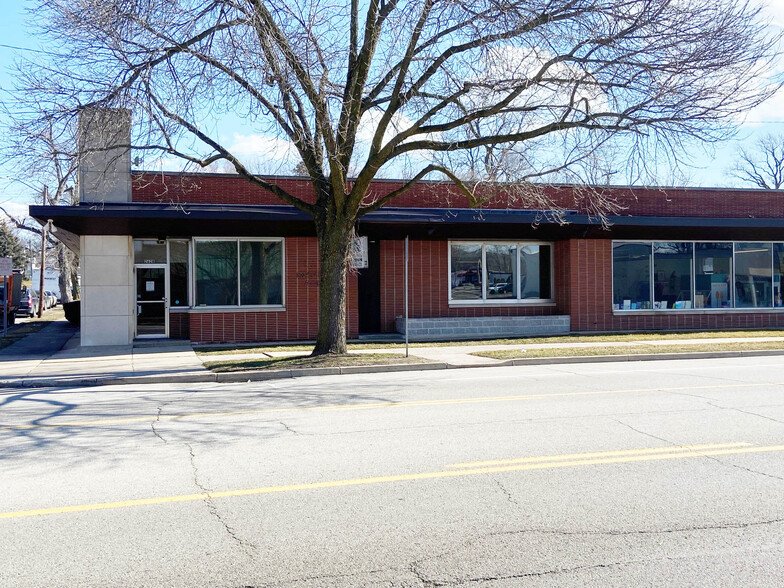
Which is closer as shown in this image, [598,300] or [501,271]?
[598,300]

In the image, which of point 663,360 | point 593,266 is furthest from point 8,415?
point 593,266

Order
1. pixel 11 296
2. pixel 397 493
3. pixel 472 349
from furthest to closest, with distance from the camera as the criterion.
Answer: pixel 11 296
pixel 472 349
pixel 397 493

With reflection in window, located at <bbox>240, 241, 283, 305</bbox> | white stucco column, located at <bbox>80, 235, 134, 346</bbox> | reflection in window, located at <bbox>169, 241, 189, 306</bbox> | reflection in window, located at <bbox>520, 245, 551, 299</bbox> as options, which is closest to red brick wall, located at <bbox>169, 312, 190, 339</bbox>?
reflection in window, located at <bbox>169, 241, 189, 306</bbox>

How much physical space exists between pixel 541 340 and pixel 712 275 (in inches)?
334

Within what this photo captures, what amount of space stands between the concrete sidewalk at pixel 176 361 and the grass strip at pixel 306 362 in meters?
0.27

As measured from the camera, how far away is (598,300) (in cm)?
2319

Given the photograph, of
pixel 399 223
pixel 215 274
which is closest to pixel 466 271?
pixel 399 223

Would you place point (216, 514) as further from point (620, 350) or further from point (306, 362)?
point (620, 350)

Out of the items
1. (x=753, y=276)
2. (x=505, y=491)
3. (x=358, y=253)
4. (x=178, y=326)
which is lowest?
(x=505, y=491)

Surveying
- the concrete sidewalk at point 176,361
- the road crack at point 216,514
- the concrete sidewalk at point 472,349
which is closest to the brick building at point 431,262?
the concrete sidewalk at point 176,361

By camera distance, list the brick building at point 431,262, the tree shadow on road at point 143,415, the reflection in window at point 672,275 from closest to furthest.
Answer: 1. the tree shadow on road at point 143,415
2. the brick building at point 431,262
3. the reflection in window at point 672,275

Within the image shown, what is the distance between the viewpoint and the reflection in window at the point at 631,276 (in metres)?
23.6

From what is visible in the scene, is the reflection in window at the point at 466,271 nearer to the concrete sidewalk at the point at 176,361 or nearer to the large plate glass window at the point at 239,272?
the concrete sidewalk at the point at 176,361

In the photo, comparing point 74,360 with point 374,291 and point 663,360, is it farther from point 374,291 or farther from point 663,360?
point 663,360
